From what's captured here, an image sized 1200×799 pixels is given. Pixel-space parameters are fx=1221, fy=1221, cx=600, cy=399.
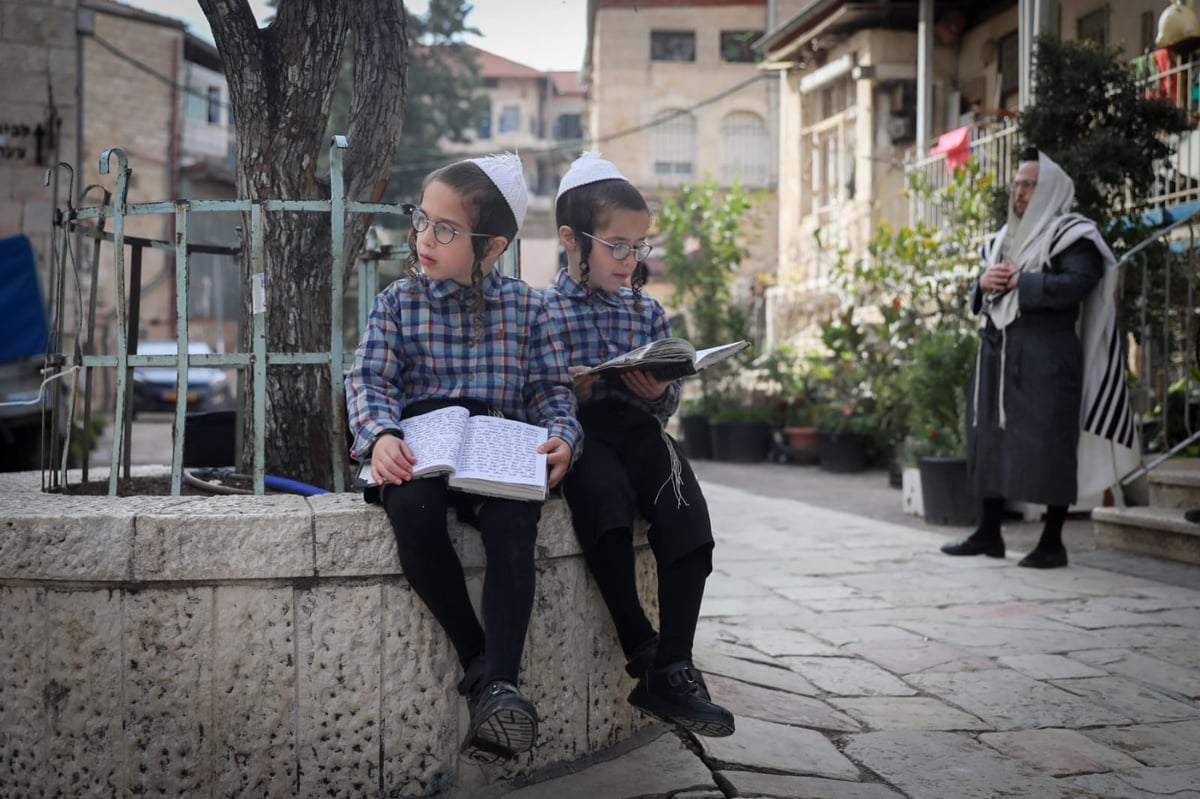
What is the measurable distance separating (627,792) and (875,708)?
111 centimetres

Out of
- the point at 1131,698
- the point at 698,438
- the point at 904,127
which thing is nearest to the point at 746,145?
the point at 904,127

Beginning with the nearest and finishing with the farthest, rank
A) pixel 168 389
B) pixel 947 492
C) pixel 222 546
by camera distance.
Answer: pixel 222 546
pixel 947 492
pixel 168 389

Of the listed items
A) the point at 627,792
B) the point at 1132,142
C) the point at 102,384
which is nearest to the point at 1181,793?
the point at 627,792

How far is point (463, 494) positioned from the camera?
9.21 feet

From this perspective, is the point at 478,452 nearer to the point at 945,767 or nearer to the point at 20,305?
the point at 945,767

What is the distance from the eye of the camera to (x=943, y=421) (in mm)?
8492

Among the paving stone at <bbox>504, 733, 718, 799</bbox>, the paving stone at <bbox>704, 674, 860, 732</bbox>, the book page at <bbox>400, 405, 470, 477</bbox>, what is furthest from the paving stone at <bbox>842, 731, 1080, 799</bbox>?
the book page at <bbox>400, 405, 470, 477</bbox>

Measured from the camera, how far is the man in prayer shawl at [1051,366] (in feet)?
19.3

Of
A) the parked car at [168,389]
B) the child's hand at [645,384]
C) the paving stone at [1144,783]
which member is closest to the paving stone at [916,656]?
the paving stone at [1144,783]

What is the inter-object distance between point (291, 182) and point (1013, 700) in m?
2.69

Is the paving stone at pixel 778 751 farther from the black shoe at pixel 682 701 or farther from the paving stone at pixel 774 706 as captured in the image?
the black shoe at pixel 682 701

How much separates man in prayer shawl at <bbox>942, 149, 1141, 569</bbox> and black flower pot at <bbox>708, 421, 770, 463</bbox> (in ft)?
25.4

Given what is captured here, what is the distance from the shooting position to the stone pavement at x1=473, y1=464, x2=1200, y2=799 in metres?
2.92

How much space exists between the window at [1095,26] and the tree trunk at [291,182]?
9.36 meters
